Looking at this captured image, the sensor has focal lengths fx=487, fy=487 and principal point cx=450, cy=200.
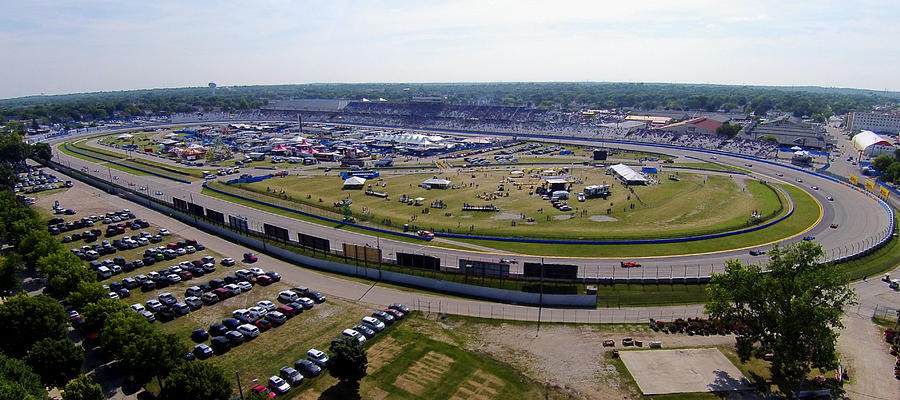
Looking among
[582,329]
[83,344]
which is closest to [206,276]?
[83,344]

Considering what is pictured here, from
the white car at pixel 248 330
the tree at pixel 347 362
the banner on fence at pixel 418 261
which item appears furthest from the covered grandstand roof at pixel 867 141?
the white car at pixel 248 330

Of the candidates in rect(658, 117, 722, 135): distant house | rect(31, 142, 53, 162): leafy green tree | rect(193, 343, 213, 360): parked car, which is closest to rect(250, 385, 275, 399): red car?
rect(193, 343, 213, 360): parked car

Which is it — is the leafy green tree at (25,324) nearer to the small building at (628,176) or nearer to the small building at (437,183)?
the small building at (437,183)

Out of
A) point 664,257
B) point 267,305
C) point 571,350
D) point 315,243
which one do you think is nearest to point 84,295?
point 267,305

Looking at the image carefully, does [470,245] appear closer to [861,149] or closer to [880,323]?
[880,323]

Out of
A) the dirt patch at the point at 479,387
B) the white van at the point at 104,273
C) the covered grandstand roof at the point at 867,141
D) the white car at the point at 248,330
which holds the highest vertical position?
the covered grandstand roof at the point at 867,141
